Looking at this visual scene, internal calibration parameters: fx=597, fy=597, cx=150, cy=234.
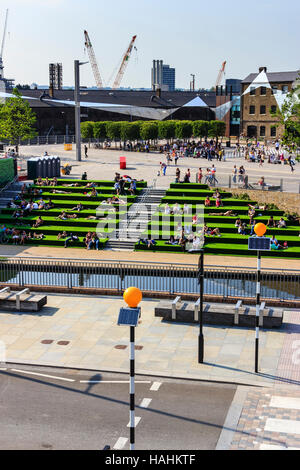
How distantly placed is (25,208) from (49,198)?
10.4ft

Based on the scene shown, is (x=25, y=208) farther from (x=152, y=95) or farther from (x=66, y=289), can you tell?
(x=152, y=95)

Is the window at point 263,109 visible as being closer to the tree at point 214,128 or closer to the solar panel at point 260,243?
the tree at point 214,128

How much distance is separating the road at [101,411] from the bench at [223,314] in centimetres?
426

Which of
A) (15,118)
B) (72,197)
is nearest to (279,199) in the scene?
(72,197)

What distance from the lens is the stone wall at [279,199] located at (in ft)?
126

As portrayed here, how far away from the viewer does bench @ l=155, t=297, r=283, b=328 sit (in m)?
18.7

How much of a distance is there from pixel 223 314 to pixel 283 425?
654 cm

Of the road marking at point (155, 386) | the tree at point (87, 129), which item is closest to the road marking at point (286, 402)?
the road marking at point (155, 386)

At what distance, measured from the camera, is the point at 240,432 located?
12.4m

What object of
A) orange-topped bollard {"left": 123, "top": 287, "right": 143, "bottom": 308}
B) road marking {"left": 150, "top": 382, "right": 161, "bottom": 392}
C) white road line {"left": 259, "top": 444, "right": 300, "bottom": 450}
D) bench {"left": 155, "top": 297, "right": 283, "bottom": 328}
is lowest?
white road line {"left": 259, "top": 444, "right": 300, "bottom": 450}

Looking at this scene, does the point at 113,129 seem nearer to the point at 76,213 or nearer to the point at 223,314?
the point at 76,213

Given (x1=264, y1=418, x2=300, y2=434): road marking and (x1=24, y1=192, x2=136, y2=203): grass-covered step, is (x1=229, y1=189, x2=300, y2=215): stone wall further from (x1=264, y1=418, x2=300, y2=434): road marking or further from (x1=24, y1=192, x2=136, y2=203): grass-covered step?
(x1=264, y1=418, x2=300, y2=434): road marking

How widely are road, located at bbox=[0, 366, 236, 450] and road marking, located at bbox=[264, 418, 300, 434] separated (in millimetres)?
1013

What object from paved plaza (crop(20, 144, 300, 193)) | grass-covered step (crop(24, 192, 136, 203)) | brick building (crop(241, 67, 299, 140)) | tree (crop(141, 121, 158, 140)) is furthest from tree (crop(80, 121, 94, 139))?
brick building (crop(241, 67, 299, 140))
